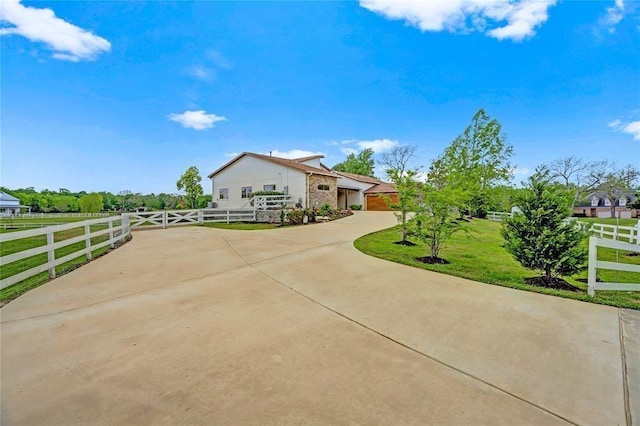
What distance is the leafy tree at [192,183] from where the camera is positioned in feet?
108

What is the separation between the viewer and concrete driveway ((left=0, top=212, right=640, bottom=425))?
191 centimetres

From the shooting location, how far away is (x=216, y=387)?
213cm

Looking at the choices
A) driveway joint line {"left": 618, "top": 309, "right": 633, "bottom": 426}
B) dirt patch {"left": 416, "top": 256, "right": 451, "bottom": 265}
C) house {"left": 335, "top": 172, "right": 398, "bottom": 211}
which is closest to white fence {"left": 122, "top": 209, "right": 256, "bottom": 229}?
house {"left": 335, "top": 172, "right": 398, "bottom": 211}

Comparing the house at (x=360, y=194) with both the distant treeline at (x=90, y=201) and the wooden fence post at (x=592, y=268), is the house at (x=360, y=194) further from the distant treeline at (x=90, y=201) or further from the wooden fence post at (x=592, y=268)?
the distant treeline at (x=90, y=201)

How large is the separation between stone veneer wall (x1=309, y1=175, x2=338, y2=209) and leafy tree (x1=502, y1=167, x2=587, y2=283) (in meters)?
16.5

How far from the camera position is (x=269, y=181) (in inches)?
894

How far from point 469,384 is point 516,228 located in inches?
169

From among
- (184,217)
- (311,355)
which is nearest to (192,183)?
(184,217)

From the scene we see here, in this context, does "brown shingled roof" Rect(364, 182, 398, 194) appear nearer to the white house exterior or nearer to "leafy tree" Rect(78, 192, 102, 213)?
the white house exterior

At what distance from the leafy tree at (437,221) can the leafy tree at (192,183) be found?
31.6 meters

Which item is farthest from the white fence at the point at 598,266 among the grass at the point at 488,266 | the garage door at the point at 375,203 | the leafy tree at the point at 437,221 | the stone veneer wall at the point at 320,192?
the garage door at the point at 375,203

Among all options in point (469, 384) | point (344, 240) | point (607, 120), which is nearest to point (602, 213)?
point (607, 120)

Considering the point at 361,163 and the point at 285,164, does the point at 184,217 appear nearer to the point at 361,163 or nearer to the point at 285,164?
the point at 285,164

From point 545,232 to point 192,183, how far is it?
3468cm
